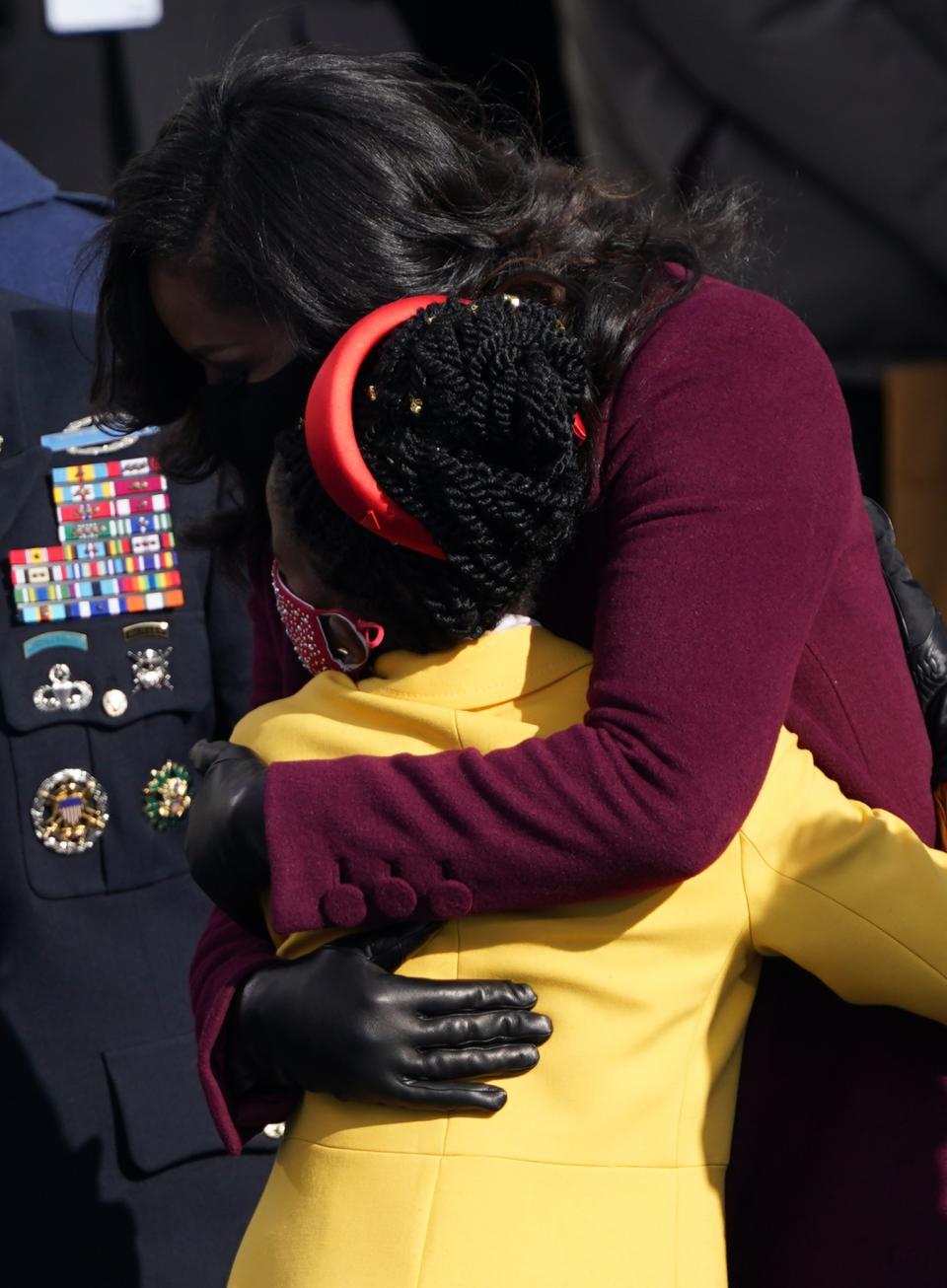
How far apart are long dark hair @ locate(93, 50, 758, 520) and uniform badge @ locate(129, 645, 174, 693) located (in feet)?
2.55

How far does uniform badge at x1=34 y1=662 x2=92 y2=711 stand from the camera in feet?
6.93

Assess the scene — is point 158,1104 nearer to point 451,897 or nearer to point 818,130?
point 451,897

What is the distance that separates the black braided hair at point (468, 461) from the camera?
1125mm

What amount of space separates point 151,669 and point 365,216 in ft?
3.37

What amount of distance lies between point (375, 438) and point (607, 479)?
0.18 meters

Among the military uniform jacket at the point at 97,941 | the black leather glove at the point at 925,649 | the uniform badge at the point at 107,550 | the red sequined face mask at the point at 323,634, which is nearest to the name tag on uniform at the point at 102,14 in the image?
the military uniform jacket at the point at 97,941

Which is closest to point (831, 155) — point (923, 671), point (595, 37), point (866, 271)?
point (866, 271)

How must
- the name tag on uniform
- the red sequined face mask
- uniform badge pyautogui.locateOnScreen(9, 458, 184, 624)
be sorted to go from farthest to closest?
1. the name tag on uniform
2. uniform badge pyautogui.locateOnScreen(9, 458, 184, 624)
3. the red sequined face mask

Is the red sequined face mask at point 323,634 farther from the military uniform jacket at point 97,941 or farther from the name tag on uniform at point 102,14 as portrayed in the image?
the name tag on uniform at point 102,14

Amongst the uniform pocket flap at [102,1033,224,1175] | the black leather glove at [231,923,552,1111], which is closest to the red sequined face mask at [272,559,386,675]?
the black leather glove at [231,923,552,1111]

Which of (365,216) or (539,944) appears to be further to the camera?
(365,216)

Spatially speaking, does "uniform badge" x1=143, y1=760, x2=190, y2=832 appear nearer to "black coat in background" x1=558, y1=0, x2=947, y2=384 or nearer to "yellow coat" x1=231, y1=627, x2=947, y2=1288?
"yellow coat" x1=231, y1=627, x2=947, y2=1288

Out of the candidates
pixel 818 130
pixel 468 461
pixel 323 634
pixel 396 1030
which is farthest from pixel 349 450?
pixel 818 130

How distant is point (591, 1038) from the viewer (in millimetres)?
1148
